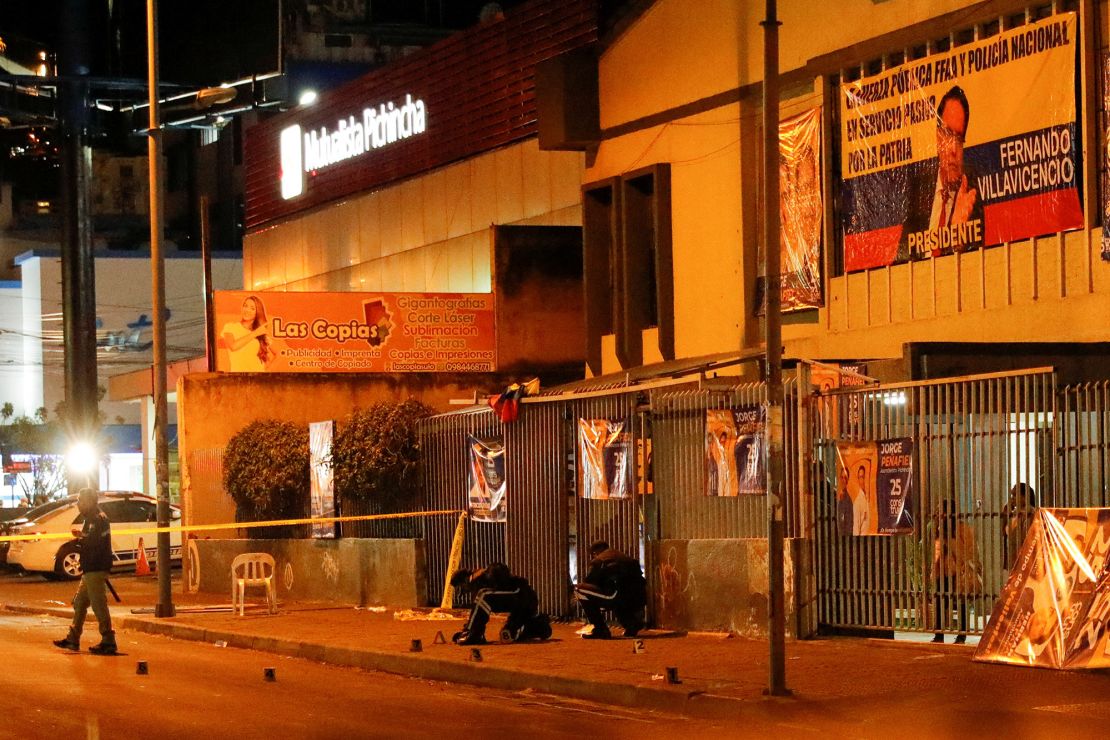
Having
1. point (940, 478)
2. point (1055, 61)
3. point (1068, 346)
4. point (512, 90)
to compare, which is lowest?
point (940, 478)

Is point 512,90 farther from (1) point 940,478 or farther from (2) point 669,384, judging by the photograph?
(1) point 940,478

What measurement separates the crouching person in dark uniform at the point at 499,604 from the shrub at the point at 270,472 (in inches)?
373

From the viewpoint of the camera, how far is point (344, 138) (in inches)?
1503

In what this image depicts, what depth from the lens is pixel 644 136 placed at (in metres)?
25.6

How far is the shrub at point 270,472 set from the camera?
26.0 meters

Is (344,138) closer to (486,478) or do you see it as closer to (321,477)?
(321,477)

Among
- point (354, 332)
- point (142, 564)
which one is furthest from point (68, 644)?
point (142, 564)

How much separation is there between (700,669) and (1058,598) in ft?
10.1

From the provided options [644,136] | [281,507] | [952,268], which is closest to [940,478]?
[952,268]

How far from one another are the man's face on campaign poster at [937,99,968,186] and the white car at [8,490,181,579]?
17.3m

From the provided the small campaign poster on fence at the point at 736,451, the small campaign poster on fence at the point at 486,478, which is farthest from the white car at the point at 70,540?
the small campaign poster on fence at the point at 736,451

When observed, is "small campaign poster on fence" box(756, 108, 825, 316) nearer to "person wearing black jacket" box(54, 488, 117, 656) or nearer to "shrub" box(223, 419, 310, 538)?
"shrub" box(223, 419, 310, 538)

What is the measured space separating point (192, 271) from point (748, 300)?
178 feet

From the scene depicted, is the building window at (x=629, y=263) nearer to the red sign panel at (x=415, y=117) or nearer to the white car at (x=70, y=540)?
the red sign panel at (x=415, y=117)
